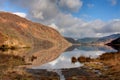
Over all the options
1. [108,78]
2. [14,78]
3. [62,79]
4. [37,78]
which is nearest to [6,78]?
[14,78]

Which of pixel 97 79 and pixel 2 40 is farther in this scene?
pixel 2 40

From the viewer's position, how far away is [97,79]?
27.4 metres

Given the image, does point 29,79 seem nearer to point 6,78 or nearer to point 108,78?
point 6,78

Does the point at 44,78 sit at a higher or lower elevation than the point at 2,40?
lower

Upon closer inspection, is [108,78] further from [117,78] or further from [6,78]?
[6,78]

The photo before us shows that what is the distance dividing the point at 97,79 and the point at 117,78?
80.8 inches

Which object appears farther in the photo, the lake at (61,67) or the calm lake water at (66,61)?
the calm lake water at (66,61)

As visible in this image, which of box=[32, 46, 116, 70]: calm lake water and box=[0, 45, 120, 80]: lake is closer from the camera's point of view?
box=[0, 45, 120, 80]: lake

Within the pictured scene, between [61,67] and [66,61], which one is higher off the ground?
[66,61]

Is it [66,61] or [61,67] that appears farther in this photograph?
[66,61]

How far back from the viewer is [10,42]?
469ft

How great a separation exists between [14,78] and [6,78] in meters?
0.82

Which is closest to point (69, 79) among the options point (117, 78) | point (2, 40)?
point (117, 78)

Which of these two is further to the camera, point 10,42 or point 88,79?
point 10,42
